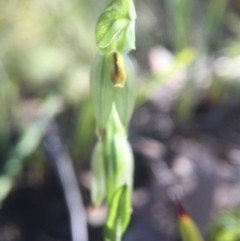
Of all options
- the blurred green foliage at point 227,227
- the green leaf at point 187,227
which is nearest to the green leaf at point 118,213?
the green leaf at point 187,227

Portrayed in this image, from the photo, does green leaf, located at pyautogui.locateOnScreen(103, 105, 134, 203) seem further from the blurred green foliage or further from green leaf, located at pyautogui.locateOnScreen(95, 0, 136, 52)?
the blurred green foliage

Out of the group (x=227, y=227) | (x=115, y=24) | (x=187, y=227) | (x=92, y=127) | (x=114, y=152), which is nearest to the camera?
(x=115, y=24)

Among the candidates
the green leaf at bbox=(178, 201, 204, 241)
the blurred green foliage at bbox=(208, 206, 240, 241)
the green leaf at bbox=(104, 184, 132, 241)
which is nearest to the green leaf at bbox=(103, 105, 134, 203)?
the green leaf at bbox=(104, 184, 132, 241)

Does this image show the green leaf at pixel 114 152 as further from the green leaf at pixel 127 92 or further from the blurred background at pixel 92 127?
the blurred background at pixel 92 127

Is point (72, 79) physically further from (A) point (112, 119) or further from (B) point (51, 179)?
(A) point (112, 119)

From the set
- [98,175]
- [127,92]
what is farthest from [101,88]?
[98,175]

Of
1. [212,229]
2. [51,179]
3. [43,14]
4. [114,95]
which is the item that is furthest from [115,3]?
[43,14]

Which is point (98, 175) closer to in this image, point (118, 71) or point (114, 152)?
point (114, 152)
